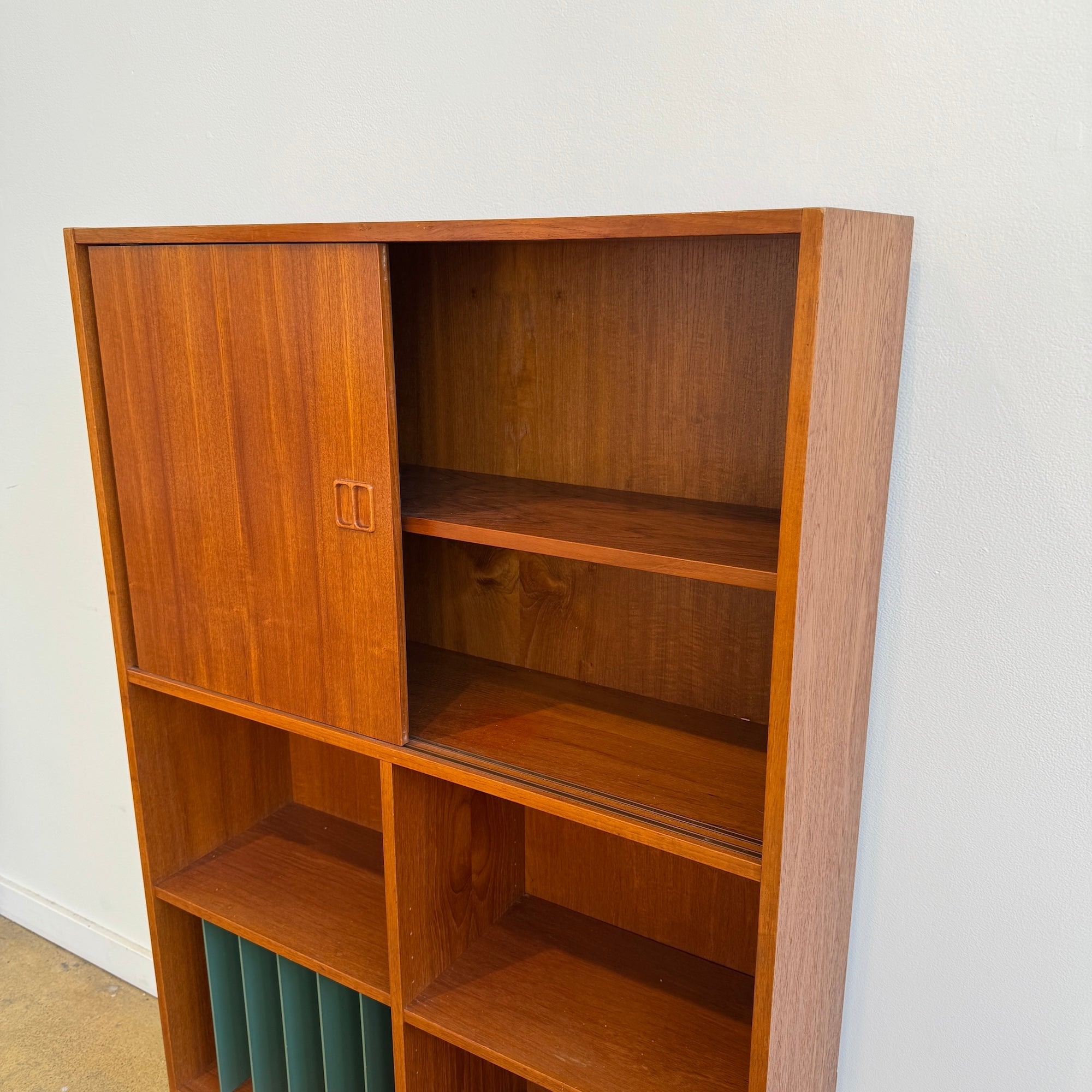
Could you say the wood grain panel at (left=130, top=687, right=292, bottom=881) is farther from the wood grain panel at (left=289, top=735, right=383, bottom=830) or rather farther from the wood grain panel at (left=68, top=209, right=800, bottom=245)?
the wood grain panel at (left=68, top=209, right=800, bottom=245)

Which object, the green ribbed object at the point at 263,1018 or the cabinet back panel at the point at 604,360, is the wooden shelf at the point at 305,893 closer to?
the green ribbed object at the point at 263,1018

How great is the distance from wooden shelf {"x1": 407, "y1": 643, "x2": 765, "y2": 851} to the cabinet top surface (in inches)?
23.8

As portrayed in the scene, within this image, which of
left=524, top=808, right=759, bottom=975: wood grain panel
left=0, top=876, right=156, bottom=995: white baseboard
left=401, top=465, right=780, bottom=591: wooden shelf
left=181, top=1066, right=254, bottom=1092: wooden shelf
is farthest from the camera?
left=0, top=876, right=156, bottom=995: white baseboard

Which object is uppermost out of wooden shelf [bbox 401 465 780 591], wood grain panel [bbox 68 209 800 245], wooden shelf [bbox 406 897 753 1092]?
wood grain panel [bbox 68 209 800 245]

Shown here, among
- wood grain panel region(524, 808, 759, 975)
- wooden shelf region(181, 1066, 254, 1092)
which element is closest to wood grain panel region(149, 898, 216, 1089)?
wooden shelf region(181, 1066, 254, 1092)

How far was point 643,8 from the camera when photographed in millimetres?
1243

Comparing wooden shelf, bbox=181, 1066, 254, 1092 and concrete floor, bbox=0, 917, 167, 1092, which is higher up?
wooden shelf, bbox=181, 1066, 254, 1092

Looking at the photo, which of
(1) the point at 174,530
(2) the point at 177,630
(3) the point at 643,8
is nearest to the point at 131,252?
(1) the point at 174,530

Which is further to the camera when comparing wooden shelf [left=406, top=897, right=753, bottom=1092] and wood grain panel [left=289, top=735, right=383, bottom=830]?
wood grain panel [left=289, top=735, right=383, bottom=830]

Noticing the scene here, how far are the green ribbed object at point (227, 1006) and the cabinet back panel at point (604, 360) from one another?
0.86 m

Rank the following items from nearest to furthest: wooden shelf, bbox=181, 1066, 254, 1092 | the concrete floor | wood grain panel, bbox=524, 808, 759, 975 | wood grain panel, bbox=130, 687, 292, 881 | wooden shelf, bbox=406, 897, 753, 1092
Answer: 1. wooden shelf, bbox=406, 897, 753, 1092
2. wood grain panel, bbox=524, 808, 759, 975
3. wood grain panel, bbox=130, 687, 292, 881
4. wooden shelf, bbox=181, 1066, 254, 1092
5. the concrete floor

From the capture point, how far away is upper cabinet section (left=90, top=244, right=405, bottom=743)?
1172 mm

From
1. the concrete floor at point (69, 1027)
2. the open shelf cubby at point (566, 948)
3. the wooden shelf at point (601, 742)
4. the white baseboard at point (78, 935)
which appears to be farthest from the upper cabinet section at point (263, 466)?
the white baseboard at point (78, 935)

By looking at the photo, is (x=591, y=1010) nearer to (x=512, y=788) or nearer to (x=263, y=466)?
(x=512, y=788)
